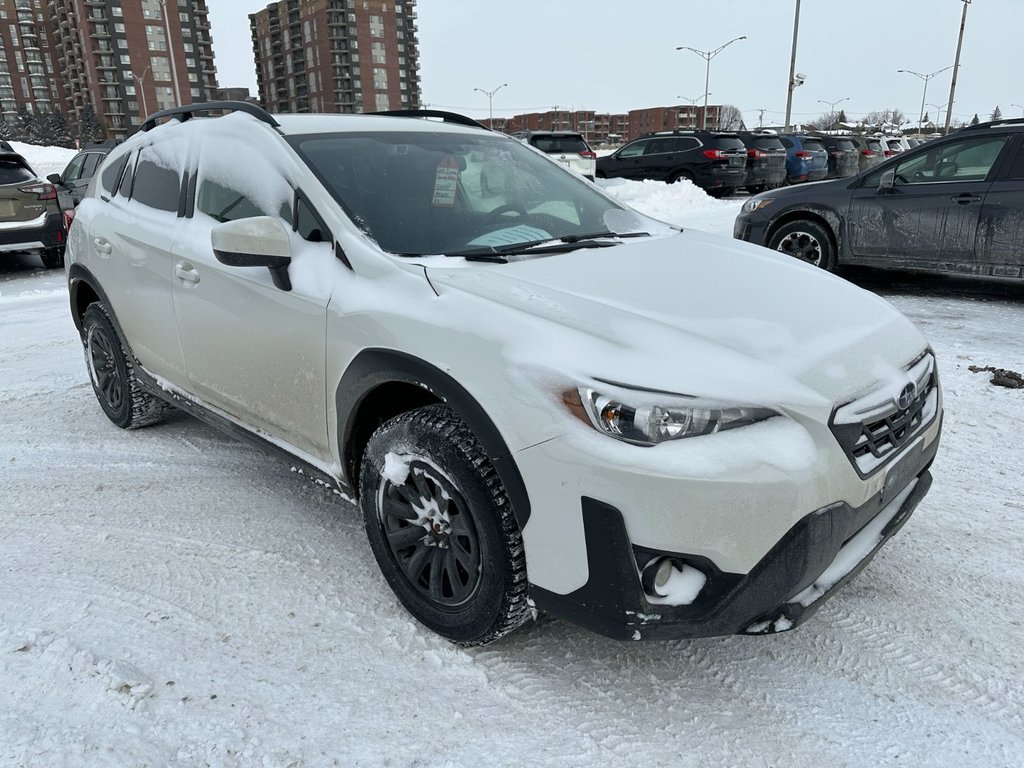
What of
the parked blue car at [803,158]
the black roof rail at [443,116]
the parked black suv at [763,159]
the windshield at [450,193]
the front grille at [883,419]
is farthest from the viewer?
the parked blue car at [803,158]

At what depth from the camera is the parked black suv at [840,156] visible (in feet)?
79.7

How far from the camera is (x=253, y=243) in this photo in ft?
8.71

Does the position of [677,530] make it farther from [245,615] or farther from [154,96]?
[154,96]

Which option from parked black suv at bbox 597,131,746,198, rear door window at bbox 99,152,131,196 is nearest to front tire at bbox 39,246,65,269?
rear door window at bbox 99,152,131,196

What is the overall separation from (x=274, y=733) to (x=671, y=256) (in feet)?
6.84

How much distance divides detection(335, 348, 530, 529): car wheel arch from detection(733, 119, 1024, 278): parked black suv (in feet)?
19.9

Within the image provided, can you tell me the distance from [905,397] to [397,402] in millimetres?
1586

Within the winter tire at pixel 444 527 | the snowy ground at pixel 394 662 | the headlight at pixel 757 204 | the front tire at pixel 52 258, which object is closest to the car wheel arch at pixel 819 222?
the headlight at pixel 757 204

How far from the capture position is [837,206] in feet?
24.0

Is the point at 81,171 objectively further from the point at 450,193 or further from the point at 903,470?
the point at 903,470

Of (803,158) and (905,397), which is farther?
(803,158)

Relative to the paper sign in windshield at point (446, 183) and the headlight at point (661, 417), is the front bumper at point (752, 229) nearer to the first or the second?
the paper sign in windshield at point (446, 183)

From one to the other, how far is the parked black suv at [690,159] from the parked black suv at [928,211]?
11742 millimetres

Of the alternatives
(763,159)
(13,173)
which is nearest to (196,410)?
(13,173)
